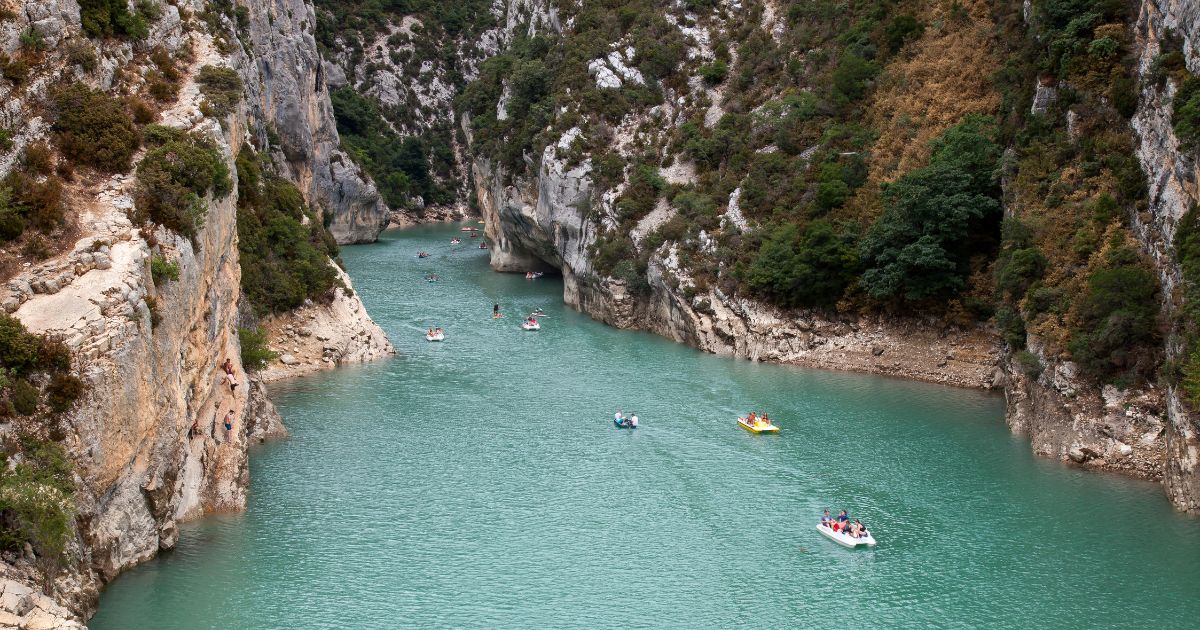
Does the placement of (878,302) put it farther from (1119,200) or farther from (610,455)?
(610,455)

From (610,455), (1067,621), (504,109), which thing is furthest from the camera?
(504,109)

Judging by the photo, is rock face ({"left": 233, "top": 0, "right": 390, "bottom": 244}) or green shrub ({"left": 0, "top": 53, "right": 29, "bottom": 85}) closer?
green shrub ({"left": 0, "top": 53, "right": 29, "bottom": 85})

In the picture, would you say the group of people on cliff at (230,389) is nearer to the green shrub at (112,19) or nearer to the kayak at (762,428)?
the green shrub at (112,19)

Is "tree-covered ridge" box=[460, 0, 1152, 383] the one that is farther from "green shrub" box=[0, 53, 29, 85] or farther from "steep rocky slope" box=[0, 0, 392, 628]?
"green shrub" box=[0, 53, 29, 85]

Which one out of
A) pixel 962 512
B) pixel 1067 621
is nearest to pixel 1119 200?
pixel 962 512

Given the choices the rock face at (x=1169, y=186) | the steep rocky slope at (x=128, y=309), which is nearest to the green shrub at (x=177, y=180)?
the steep rocky slope at (x=128, y=309)

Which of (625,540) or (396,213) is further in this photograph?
(396,213)

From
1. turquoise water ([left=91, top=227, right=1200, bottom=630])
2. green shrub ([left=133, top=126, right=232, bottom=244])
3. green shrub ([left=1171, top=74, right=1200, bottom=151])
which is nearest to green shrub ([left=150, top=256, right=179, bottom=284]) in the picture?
green shrub ([left=133, top=126, right=232, bottom=244])
